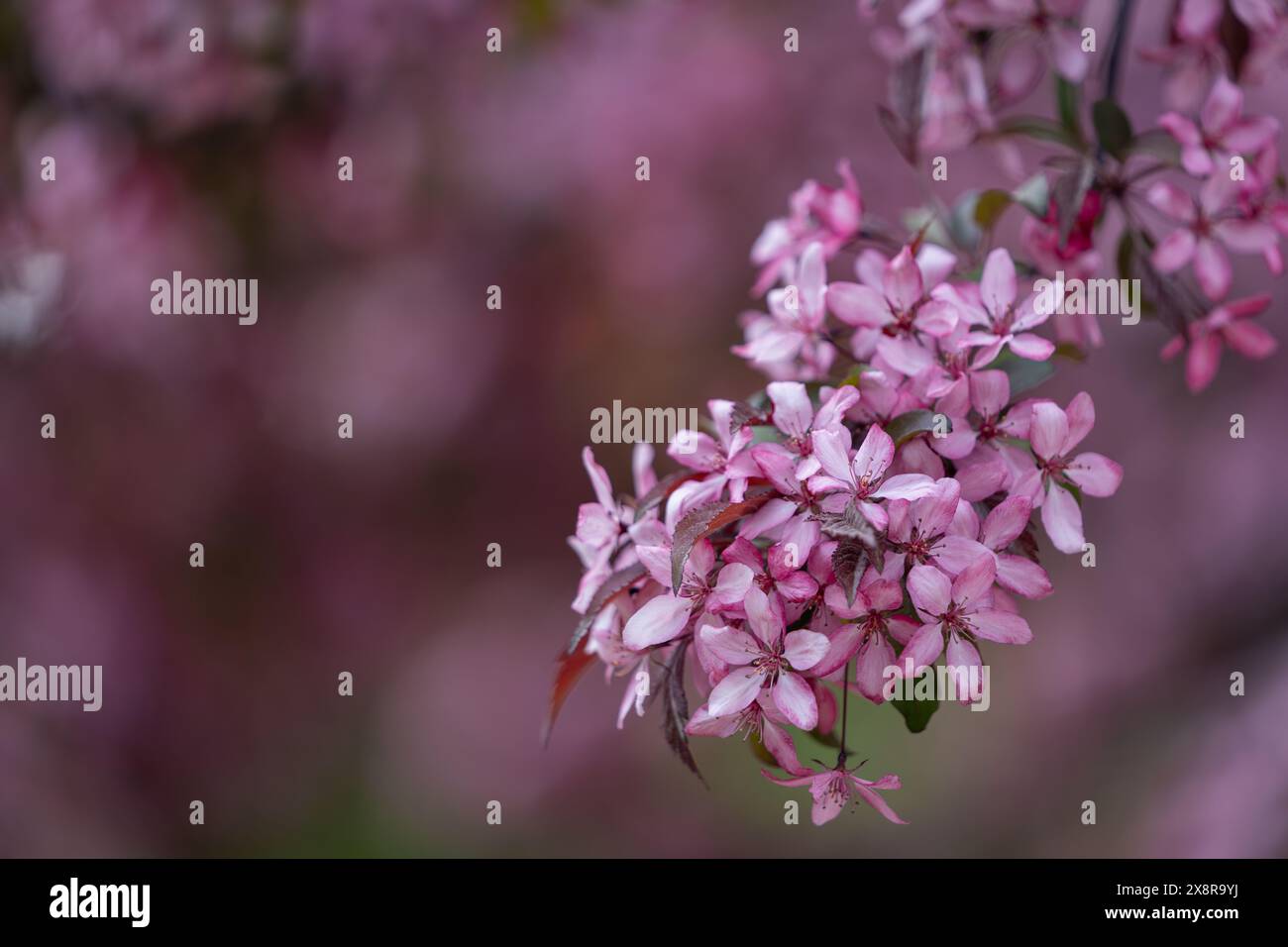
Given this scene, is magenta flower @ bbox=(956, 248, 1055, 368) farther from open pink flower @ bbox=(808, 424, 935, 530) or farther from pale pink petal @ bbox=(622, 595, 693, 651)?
pale pink petal @ bbox=(622, 595, 693, 651)

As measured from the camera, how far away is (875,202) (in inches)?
83.0

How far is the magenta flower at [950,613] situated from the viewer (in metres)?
0.53

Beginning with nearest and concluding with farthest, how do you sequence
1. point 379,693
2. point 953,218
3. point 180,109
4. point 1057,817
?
1. point 953,218
2. point 180,109
3. point 1057,817
4. point 379,693

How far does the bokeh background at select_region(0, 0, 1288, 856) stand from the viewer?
5.96 ft

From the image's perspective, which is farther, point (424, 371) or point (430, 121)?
point (424, 371)

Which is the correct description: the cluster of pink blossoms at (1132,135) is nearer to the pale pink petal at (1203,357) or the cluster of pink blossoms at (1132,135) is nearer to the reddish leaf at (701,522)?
the pale pink petal at (1203,357)

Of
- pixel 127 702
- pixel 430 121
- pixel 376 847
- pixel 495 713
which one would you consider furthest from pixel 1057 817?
pixel 127 702

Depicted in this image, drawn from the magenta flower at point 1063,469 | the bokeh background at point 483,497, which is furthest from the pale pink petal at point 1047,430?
the bokeh background at point 483,497

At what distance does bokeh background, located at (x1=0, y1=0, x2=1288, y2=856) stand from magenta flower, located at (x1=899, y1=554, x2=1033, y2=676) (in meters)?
1.20

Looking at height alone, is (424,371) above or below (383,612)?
above

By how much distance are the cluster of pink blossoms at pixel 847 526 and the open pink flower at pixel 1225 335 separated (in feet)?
0.64

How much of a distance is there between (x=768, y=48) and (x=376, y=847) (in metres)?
1.66
